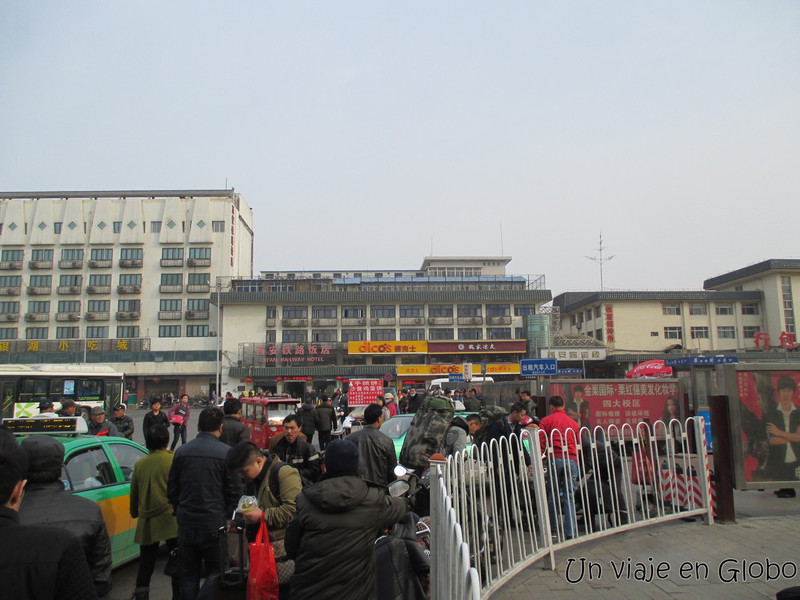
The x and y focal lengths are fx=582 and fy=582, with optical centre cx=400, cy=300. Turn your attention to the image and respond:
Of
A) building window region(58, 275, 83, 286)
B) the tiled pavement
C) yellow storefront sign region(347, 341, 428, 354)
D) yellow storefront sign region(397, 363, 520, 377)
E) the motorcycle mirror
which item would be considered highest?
building window region(58, 275, 83, 286)

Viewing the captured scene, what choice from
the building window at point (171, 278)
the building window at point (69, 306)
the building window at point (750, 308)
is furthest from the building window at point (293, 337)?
the building window at point (750, 308)

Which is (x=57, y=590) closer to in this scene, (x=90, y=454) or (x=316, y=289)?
(x=90, y=454)

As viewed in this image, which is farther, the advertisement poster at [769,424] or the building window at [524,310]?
the building window at [524,310]

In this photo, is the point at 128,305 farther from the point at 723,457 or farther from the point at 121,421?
the point at 723,457

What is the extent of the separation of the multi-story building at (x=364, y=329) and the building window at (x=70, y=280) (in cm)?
1570

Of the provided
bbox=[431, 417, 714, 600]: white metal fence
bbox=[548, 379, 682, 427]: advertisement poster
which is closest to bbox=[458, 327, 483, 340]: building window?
bbox=[548, 379, 682, 427]: advertisement poster

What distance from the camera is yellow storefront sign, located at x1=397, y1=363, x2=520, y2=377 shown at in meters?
51.3

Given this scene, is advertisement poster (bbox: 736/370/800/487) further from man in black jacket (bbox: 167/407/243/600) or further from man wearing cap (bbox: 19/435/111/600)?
man wearing cap (bbox: 19/435/111/600)

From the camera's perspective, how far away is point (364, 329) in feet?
179

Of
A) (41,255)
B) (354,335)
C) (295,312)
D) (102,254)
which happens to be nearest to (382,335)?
(354,335)

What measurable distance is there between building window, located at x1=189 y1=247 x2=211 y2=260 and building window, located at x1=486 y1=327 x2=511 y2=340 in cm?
2890

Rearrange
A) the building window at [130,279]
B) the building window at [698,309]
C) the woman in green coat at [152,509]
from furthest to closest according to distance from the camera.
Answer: the building window at [130,279]
the building window at [698,309]
the woman in green coat at [152,509]

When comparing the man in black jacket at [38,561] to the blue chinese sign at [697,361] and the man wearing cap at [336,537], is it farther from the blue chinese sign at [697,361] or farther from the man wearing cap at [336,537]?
the blue chinese sign at [697,361]

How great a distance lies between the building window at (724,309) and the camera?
5565 centimetres
